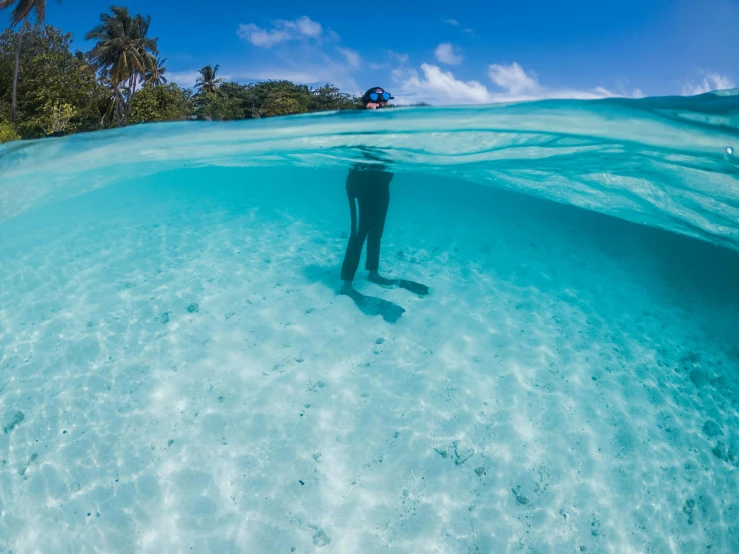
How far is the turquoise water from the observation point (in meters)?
4.21

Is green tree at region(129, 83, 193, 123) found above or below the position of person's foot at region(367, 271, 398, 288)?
above

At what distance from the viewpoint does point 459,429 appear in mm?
5219

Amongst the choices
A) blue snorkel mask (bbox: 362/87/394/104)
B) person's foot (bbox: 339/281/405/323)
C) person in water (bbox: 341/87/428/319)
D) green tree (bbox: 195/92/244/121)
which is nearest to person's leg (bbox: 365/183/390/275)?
person in water (bbox: 341/87/428/319)

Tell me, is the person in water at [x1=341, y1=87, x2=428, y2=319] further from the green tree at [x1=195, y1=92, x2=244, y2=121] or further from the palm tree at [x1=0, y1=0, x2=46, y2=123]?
the green tree at [x1=195, y1=92, x2=244, y2=121]

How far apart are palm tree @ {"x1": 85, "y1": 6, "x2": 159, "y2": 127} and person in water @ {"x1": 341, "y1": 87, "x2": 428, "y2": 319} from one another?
33.9 meters

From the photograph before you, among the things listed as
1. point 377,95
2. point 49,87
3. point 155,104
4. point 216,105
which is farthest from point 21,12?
point 377,95

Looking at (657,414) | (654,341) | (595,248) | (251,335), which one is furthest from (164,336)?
(595,248)

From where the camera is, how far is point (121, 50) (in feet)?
111

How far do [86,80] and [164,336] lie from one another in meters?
36.9

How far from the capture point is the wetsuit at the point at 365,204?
6.77 meters

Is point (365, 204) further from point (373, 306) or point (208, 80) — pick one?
point (208, 80)

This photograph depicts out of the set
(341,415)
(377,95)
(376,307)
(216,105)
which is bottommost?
(341,415)

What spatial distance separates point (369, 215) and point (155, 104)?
1385 inches

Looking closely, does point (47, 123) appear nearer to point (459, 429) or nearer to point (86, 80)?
point (86, 80)
